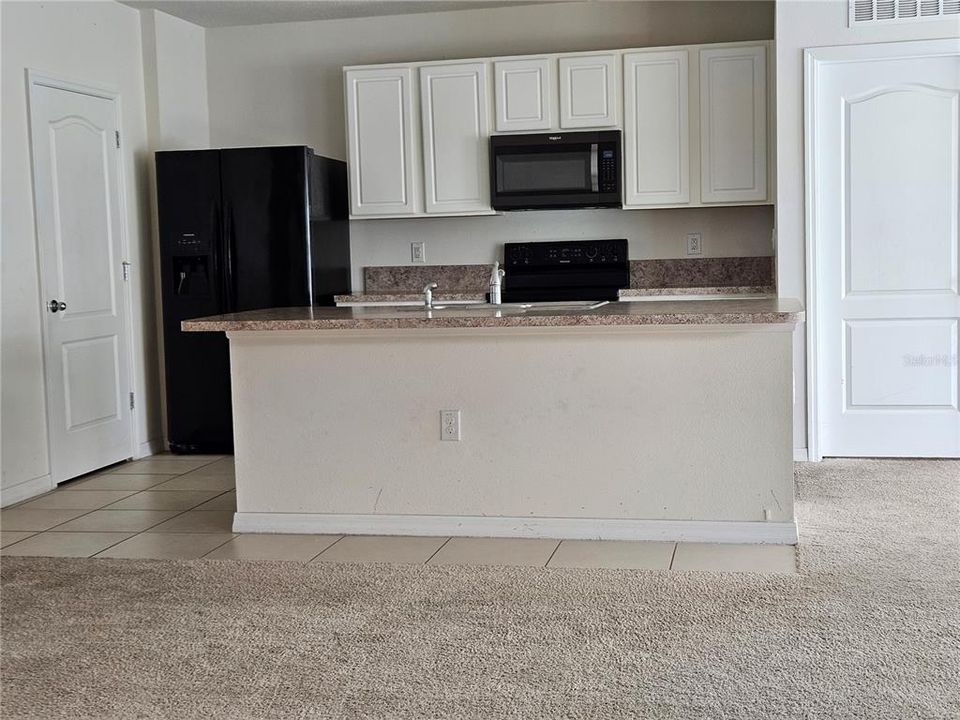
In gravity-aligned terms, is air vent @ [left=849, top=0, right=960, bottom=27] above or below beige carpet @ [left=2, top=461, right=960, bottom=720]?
above

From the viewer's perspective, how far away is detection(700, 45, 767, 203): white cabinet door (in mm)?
5484

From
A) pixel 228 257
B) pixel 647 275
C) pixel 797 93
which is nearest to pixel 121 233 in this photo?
pixel 228 257

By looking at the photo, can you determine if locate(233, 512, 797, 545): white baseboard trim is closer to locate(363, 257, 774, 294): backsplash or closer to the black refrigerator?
the black refrigerator

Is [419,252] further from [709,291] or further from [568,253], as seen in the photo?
[709,291]

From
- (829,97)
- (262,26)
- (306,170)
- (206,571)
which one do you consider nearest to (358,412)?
(206,571)

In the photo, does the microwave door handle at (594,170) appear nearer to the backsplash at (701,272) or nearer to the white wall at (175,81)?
the backsplash at (701,272)

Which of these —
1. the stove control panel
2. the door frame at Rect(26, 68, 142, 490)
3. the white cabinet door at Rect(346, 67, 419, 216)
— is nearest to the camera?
the door frame at Rect(26, 68, 142, 490)

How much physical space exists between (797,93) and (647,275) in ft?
4.56

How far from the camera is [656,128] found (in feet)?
18.4

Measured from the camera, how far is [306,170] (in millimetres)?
5664

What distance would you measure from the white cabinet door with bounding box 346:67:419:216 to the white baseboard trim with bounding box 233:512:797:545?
2.37 m

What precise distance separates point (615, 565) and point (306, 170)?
3040 mm

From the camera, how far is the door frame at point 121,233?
16.3 ft

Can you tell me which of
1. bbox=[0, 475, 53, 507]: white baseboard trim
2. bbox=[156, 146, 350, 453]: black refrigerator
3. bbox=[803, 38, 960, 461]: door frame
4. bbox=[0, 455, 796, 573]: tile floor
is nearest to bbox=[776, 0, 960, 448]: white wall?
bbox=[803, 38, 960, 461]: door frame
